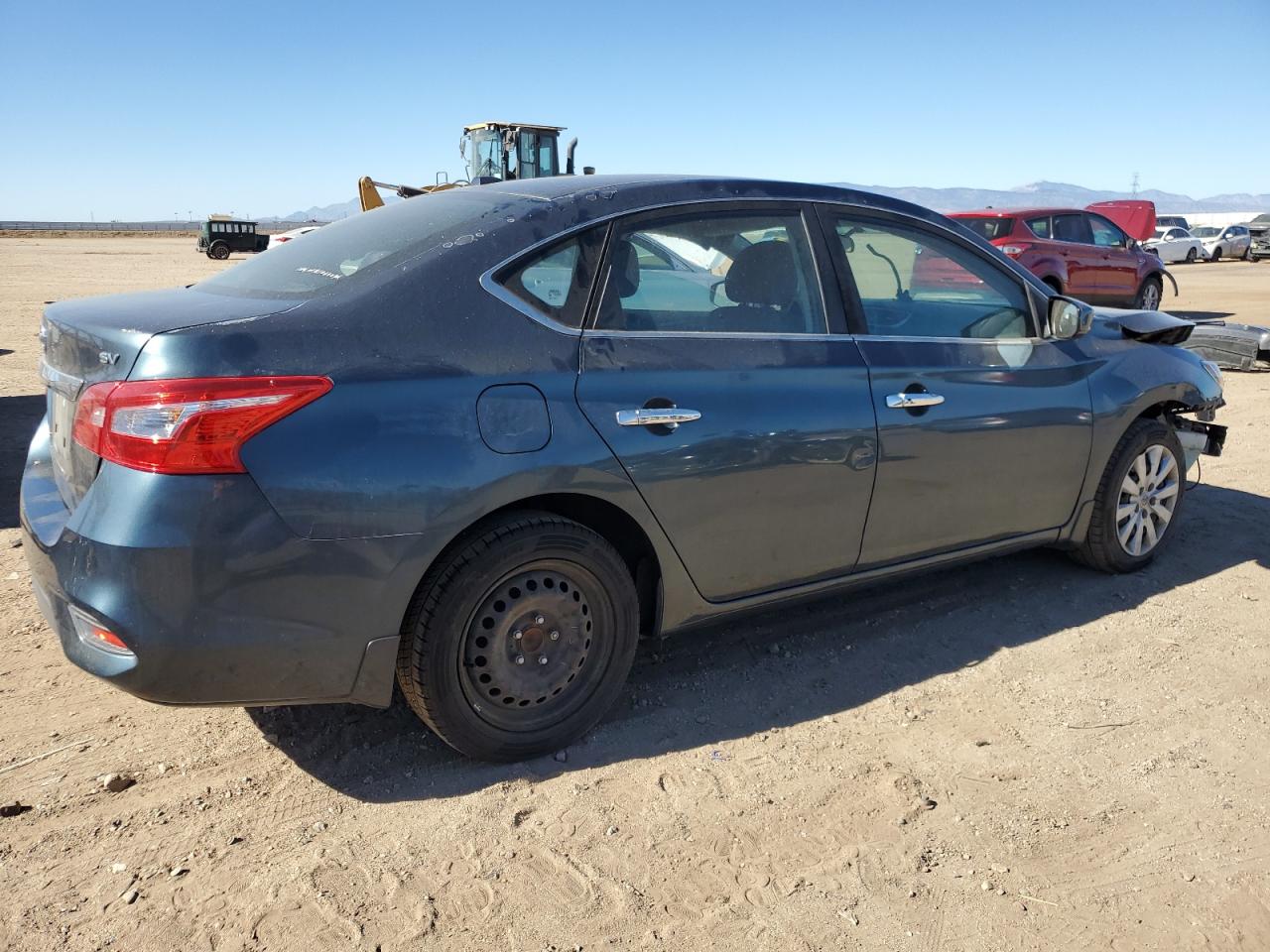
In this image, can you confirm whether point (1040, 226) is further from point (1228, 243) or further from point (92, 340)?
point (1228, 243)

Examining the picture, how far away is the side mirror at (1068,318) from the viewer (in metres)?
4.15

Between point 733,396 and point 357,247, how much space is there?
4.25 ft

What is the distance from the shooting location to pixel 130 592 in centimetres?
245

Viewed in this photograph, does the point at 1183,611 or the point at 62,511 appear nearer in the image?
the point at 62,511

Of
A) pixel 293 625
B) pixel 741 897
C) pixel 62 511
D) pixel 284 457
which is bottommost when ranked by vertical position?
pixel 741 897

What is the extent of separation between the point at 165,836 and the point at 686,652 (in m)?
1.91

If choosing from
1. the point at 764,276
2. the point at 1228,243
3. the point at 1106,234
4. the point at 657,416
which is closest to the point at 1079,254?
the point at 1106,234

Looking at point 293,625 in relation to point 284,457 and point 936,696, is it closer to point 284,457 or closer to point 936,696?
point 284,457

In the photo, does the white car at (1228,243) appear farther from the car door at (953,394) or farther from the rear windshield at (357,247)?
the rear windshield at (357,247)

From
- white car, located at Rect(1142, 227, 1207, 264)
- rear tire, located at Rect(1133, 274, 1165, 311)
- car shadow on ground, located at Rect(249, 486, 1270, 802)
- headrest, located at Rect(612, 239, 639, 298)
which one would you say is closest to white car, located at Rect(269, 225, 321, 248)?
headrest, located at Rect(612, 239, 639, 298)

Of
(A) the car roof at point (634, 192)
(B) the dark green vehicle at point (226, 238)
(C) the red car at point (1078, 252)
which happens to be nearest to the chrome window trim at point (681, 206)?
(A) the car roof at point (634, 192)

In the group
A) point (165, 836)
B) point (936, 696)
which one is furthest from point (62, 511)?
point (936, 696)

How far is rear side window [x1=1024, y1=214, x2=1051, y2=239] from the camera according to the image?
14508mm

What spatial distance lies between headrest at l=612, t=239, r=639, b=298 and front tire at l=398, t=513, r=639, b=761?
0.76 meters
